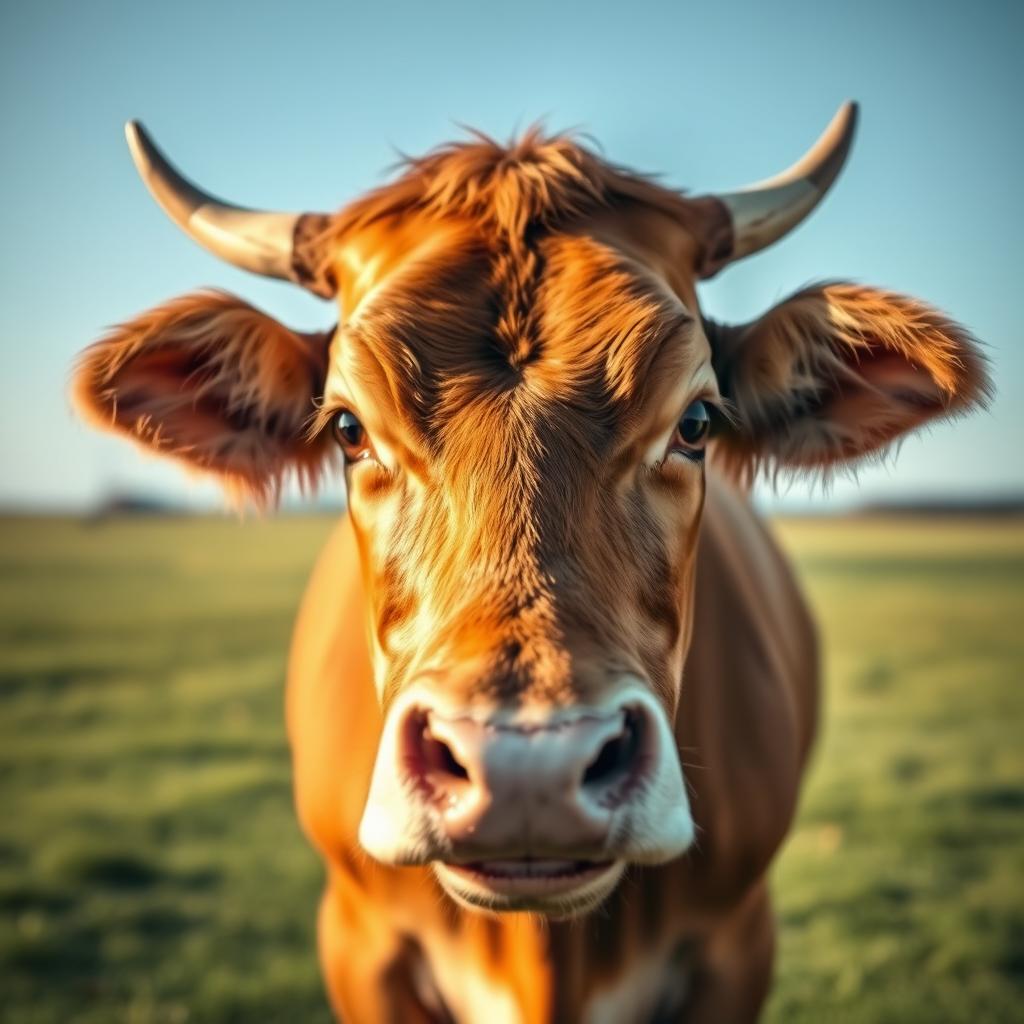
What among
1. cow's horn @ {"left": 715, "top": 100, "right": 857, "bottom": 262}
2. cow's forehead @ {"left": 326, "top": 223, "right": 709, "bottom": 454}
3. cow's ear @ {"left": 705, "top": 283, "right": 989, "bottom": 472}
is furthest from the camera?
cow's horn @ {"left": 715, "top": 100, "right": 857, "bottom": 262}

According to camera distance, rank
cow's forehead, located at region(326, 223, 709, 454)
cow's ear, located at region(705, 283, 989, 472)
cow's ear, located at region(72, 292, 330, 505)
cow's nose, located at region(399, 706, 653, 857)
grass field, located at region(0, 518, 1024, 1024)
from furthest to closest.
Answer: grass field, located at region(0, 518, 1024, 1024)
cow's ear, located at region(72, 292, 330, 505)
cow's ear, located at region(705, 283, 989, 472)
cow's forehead, located at region(326, 223, 709, 454)
cow's nose, located at region(399, 706, 653, 857)

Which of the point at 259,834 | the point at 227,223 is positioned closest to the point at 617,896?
the point at 227,223

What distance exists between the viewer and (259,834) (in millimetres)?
6652

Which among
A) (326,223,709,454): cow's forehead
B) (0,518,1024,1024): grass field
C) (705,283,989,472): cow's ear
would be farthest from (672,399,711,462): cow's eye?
(0,518,1024,1024): grass field

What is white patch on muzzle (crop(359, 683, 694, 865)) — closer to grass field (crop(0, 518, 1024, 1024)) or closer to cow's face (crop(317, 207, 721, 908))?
cow's face (crop(317, 207, 721, 908))

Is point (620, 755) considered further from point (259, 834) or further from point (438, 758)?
point (259, 834)

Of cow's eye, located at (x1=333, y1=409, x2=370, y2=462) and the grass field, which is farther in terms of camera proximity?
the grass field

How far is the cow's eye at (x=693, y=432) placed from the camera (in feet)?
7.73

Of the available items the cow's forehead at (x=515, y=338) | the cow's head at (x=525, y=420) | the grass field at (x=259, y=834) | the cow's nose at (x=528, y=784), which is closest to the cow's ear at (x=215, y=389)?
the cow's head at (x=525, y=420)

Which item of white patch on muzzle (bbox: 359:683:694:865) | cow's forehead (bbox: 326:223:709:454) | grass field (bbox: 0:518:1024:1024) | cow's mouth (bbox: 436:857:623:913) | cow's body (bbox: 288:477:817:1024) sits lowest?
grass field (bbox: 0:518:1024:1024)

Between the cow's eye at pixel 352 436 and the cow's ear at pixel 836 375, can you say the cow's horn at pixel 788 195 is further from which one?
the cow's eye at pixel 352 436

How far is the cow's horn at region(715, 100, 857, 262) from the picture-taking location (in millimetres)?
2934

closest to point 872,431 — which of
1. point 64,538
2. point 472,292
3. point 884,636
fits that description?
point 472,292

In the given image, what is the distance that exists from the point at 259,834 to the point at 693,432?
5263 mm
